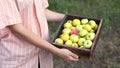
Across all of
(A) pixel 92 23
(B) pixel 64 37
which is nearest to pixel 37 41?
(B) pixel 64 37

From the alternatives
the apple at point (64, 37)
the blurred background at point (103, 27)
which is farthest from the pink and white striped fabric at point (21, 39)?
the blurred background at point (103, 27)

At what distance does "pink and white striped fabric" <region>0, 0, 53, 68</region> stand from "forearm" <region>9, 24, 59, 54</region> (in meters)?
0.04

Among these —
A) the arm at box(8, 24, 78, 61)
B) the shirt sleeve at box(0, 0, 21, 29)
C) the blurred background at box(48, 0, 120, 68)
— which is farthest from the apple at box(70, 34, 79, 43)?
the blurred background at box(48, 0, 120, 68)

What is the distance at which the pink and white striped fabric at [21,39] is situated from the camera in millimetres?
1624

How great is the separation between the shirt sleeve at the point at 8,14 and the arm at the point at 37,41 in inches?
1.5

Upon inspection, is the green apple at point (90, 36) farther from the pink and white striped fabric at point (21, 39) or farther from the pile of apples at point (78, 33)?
the pink and white striped fabric at point (21, 39)

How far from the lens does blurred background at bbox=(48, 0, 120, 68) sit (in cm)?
337

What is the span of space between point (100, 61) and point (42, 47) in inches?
70.1

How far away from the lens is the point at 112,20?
4.13 metres

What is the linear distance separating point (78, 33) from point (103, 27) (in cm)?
212

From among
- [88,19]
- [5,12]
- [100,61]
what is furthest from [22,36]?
[100,61]

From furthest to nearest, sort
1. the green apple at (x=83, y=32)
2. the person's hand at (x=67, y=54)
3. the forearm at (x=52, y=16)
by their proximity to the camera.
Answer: the forearm at (x=52, y=16) < the green apple at (x=83, y=32) < the person's hand at (x=67, y=54)

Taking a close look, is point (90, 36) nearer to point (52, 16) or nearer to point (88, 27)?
point (88, 27)

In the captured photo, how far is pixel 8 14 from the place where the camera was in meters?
1.62
